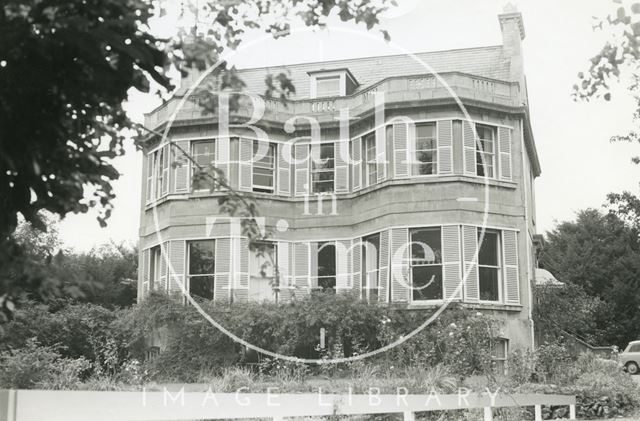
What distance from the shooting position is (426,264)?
2208 centimetres

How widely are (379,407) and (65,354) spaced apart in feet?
61.9

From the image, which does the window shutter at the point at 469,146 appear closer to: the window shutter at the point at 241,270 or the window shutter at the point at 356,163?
the window shutter at the point at 356,163

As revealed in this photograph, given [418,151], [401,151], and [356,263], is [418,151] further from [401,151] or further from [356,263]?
[356,263]

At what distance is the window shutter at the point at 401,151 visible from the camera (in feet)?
75.4

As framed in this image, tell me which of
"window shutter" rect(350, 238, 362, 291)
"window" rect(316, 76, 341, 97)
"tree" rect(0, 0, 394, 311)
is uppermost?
"window" rect(316, 76, 341, 97)

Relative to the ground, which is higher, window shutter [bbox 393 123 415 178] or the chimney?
the chimney

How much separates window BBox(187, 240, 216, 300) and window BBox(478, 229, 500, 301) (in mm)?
7841

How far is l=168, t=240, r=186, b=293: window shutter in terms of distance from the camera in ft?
78.4

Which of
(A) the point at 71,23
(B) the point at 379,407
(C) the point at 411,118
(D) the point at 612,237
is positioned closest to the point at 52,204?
(A) the point at 71,23

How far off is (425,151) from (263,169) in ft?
17.0

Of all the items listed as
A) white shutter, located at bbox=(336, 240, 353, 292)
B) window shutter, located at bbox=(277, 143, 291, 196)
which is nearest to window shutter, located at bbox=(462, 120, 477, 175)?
white shutter, located at bbox=(336, 240, 353, 292)

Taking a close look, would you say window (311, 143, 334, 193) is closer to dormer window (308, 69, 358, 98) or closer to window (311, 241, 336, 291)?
window (311, 241, 336, 291)

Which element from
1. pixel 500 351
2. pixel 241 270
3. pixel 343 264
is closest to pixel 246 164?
pixel 241 270

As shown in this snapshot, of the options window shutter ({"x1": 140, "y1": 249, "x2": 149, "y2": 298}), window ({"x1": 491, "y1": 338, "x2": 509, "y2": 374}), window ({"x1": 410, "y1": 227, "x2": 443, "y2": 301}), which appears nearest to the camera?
window ({"x1": 491, "y1": 338, "x2": 509, "y2": 374})
